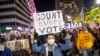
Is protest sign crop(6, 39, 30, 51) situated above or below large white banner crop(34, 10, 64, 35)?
below

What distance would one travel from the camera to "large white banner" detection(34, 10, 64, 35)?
1024 centimetres

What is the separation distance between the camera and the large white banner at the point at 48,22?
33.6ft

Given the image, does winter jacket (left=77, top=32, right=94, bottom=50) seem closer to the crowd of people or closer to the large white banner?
the crowd of people

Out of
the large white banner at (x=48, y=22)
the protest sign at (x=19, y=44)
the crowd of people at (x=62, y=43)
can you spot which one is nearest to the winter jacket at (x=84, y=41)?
the crowd of people at (x=62, y=43)

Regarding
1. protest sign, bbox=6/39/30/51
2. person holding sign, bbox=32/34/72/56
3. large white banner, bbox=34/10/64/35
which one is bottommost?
protest sign, bbox=6/39/30/51

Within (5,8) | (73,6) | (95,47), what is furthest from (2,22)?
(95,47)

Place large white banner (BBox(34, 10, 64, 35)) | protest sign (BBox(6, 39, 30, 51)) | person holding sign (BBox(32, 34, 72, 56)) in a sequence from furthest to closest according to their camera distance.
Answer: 1. protest sign (BBox(6, 39, 30, 51))
2. large white banner (BBox(34, 10, 64, 35))
3. person holding sign (BBox(32, 34, 72, 56))

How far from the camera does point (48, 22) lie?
1054 cm

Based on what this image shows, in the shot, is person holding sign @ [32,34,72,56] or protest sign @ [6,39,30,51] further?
protest sign @ [6,39,30,51]

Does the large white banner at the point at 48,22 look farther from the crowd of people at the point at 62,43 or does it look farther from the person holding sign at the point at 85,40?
the person holding sign at the point at 85,40

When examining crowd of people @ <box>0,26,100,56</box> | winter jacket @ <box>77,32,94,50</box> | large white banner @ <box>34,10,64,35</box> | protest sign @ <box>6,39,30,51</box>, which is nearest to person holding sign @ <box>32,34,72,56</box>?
crowd of people @ <box>0,26,100,56</box>

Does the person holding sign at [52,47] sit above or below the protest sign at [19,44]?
above

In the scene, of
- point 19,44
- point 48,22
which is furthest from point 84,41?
point 19,44

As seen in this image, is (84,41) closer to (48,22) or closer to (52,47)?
(48,22)
